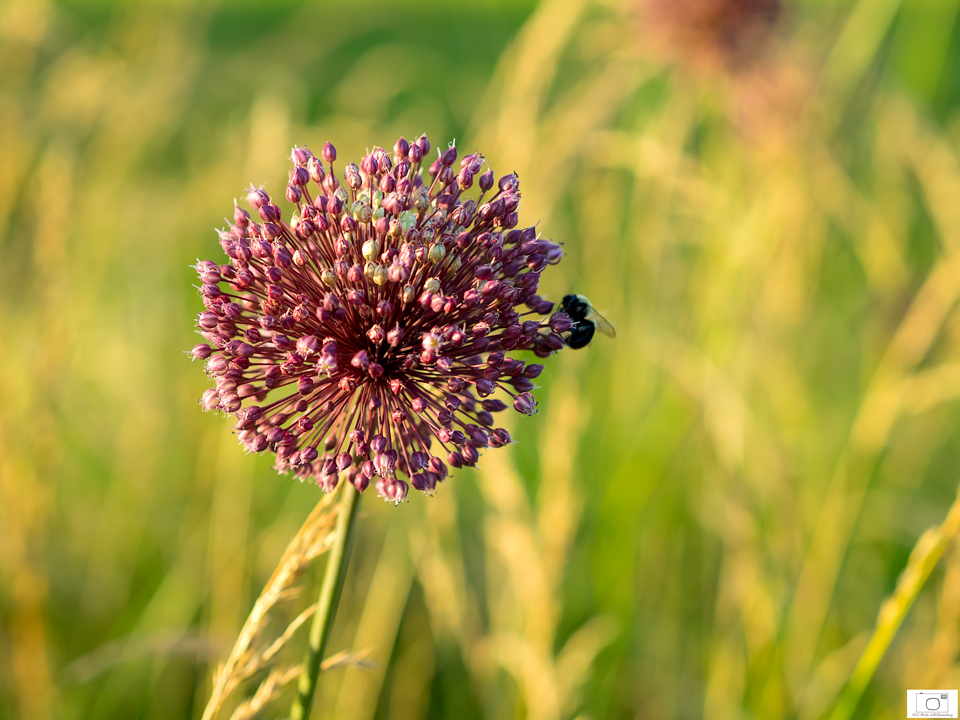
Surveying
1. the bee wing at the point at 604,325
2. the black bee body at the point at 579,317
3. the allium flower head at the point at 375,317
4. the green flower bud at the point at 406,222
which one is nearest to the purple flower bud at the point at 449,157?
the allium flower head at the point at 375,317

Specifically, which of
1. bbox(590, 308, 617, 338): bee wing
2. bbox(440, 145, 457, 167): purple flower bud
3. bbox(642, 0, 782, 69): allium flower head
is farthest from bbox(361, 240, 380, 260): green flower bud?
bbox(642, 0, 782, 69): allium flower head

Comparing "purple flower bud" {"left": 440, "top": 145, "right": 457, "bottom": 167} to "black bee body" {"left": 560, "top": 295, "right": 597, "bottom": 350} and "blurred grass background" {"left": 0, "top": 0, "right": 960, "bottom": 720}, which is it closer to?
"black bee body" {"left": 560, "top": 295, "right": 597, "bottom": 350}

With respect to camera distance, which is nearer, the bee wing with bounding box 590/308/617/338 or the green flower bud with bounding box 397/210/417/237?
the green flower bud with bounding box 397/210/417/237

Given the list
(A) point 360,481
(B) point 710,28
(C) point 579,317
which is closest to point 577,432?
(C) point 579,317

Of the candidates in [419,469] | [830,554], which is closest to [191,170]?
[419,469]

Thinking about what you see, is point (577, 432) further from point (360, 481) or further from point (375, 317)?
point (360, 481)

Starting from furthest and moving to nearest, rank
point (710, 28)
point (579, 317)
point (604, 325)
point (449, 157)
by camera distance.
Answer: point (710, 28) < point (604, 325) < point (579, 317) < point (449, 157)

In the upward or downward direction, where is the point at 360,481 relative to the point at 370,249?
downward
